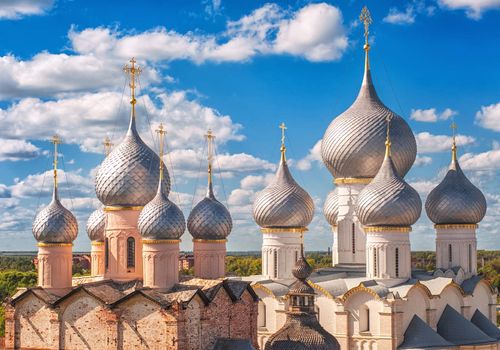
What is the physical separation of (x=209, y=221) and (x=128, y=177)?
2793mm

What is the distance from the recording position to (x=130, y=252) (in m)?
25.6

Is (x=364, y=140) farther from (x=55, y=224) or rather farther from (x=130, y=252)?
(x=55, y=224)

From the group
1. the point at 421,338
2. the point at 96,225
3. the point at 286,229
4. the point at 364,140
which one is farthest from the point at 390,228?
the point at 96,225

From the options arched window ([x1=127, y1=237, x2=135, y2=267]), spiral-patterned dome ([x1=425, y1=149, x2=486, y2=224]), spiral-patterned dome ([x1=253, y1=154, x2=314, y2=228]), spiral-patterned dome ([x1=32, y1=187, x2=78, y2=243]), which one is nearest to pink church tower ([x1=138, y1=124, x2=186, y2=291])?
arched window ([x1=127, y1=237, x2=135, y2=267])

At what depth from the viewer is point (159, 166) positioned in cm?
2631

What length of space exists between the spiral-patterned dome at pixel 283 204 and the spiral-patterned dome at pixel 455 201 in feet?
14.8

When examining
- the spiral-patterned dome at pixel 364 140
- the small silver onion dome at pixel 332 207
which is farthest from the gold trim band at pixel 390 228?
the small silver onion dome at pixel 332 207

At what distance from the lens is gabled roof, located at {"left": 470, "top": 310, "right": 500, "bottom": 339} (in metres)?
28.8

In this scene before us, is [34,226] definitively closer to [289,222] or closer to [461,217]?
[289,222]

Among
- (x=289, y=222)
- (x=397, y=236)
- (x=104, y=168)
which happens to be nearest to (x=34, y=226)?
(x=104, y=168)

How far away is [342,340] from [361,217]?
3996mm

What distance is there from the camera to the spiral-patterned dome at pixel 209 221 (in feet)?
85.6

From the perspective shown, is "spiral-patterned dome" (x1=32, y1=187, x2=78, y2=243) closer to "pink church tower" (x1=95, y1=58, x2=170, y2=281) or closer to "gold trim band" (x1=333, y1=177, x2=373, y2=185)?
"pink church tower" (x1=95, y1=58, x2=170, y2=281)

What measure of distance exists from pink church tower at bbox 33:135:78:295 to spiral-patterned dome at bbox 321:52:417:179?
9.94 meters
